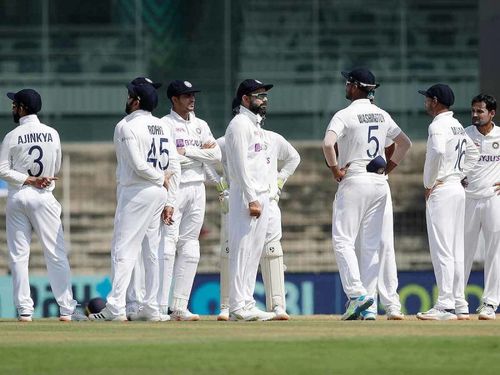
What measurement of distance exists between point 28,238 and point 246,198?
2.02 metres

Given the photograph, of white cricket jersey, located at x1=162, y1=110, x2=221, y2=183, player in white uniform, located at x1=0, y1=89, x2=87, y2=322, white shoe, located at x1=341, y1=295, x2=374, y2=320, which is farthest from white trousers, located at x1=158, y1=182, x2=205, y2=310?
white shoe, located at x1=341, y1=295, x2=374, y2=320

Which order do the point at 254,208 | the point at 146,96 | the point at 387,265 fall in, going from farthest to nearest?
1. the point at 387,265
2. the point at 146,96
3. the point at 254,208

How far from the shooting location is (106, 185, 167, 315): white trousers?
542 inches

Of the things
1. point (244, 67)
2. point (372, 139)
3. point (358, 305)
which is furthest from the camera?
point (244, 67)

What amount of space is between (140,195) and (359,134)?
186 cm

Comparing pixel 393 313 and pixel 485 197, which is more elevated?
pixel 485 197

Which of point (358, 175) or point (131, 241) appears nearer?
point (131, 241)

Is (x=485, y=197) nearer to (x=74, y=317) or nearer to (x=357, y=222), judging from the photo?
(x=357, y=222)

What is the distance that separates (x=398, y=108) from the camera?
76.0ft

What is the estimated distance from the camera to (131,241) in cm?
1381

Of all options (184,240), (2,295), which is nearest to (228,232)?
(184,240)

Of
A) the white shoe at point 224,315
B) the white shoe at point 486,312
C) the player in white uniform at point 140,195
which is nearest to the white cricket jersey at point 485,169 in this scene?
the white shoe at point 486,312

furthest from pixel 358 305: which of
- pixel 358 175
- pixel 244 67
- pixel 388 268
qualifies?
pixel 244 67

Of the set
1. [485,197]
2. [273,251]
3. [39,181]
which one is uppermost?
[39,181]
